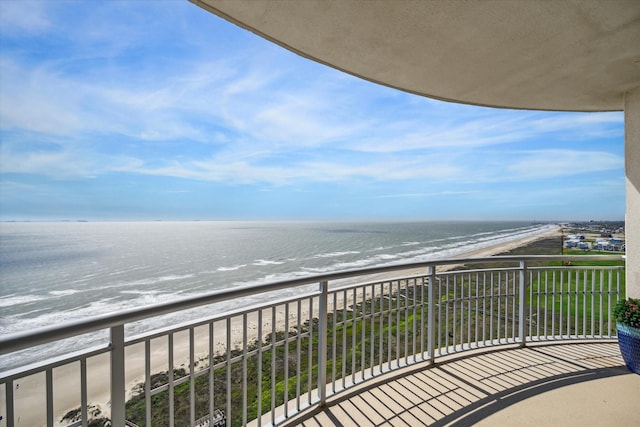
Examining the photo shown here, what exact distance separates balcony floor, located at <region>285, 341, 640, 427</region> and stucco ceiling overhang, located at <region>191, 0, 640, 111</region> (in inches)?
103

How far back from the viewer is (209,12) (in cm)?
178

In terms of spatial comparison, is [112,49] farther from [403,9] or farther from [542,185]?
[542,185]

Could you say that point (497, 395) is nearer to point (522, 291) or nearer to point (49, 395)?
point (522, 291)

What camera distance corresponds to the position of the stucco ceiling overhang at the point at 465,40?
5.76 ft

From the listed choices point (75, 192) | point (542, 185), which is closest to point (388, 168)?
point (542, 185)

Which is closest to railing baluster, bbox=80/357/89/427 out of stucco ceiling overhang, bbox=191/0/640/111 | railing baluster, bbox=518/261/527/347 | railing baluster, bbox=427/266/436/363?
stucco ceiling overhang, bbox=191/0/640/111

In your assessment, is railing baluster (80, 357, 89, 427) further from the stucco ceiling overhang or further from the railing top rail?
the stucco ceiling overhang

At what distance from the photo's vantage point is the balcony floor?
2164 millimetres

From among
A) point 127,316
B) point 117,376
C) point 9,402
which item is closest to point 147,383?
point 117,376

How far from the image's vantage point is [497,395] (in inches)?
97.0

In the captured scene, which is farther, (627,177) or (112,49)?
(112,49)

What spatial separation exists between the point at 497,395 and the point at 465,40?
2693 millimetres

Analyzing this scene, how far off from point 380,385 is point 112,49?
38.8 meters

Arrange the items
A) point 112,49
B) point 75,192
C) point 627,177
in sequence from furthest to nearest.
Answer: point 75,192 < point 112,49 < point 627,177
